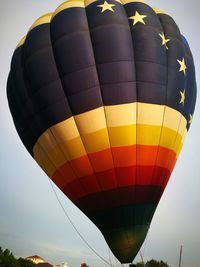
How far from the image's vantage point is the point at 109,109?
12.8 m

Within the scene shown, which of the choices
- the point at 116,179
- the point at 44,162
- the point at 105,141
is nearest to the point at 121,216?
the point at 116,179

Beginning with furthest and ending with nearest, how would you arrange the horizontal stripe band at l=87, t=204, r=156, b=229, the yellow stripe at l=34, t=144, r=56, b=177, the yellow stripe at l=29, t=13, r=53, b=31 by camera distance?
the yellow stripe at l=29, t=13, r=53, b=31 < the yellow stripe at l=34, t=144, r=56, b=177 < the horizontal stripe band at l=87, t=204, r=156, b=229

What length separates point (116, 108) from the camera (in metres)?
12.8

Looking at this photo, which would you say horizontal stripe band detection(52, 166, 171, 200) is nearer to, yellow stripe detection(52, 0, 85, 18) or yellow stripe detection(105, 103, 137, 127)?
yellow stripe detection(105, 103, 137, 127)

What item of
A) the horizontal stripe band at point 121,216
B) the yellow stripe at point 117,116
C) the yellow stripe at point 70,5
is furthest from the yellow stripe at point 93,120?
the yellow stripe at point 70,5

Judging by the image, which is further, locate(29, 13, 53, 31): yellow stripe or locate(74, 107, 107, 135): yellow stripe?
locate(29, 13, 53, 31): yellow stripe

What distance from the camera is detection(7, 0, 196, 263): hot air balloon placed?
12797 millimetres

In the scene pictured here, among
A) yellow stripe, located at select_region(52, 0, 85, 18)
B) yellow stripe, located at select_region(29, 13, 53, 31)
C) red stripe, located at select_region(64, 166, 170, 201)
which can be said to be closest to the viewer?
red stripe, located at select_region(64, 166, 170, 201)

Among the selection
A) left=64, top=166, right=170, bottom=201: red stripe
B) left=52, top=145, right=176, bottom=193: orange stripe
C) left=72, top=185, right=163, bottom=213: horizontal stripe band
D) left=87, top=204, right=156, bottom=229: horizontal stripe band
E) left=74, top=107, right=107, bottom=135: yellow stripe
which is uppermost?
left=74, top=107, right=107, bottom=135: yellow stripe

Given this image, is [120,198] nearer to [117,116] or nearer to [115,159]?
[115,159]

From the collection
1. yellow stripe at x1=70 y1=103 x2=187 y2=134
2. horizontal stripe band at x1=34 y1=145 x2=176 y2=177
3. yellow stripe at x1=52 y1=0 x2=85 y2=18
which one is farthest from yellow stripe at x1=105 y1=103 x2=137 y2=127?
yellow stripe at x1=52 y1=0 x2=85 y2=18

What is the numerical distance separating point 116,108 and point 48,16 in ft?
17.7

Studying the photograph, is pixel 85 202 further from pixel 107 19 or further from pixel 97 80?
pixel 107 19

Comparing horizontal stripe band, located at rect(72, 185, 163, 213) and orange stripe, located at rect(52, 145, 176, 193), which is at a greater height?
orange stripe, located at rect(52, 145, 176, 193)
